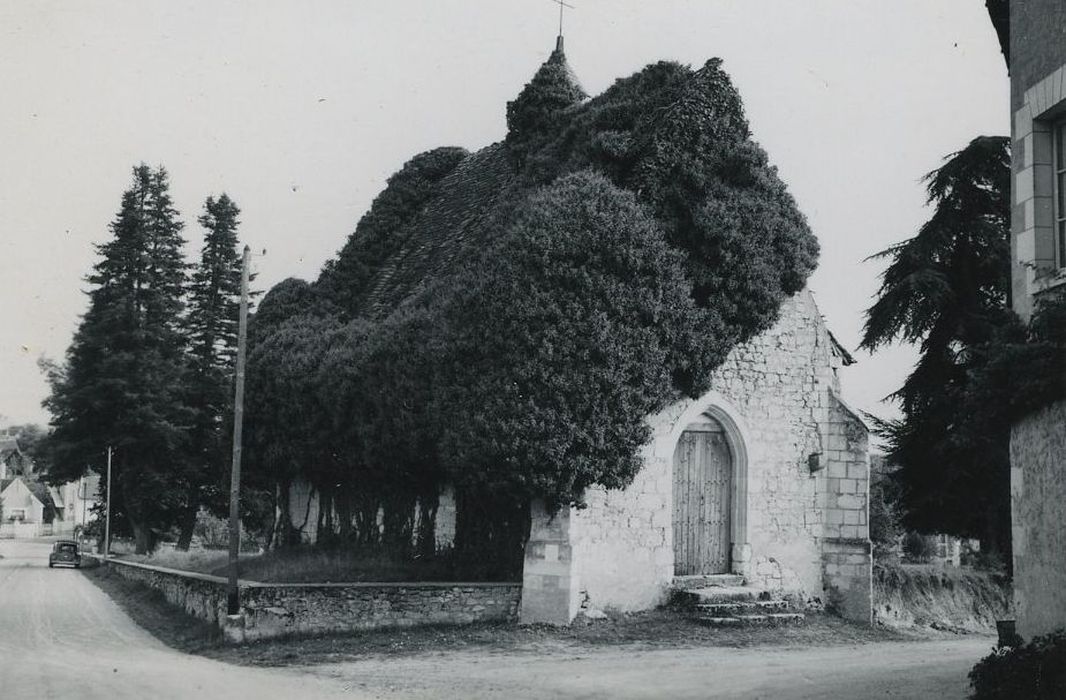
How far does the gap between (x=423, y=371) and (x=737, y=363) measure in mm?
5476

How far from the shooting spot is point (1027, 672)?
8.28 m

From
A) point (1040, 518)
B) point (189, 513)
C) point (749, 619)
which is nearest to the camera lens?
point (1040, 518)

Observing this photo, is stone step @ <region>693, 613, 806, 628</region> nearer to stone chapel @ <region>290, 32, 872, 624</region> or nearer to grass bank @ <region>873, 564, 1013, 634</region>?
stone chapel @ <region>290, 32, 872, 624</region>

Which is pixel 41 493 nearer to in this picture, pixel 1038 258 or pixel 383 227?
pixel 383 227

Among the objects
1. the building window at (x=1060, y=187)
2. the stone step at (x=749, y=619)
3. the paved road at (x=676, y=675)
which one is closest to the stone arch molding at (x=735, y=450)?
the stone step at (x=749, y=619)

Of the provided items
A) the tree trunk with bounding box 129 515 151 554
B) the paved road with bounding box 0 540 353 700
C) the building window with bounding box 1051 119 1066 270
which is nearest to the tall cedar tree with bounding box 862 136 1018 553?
the building window with bounding box 1051 119 1066 270

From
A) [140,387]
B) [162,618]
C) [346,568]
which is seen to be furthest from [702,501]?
[140,387]

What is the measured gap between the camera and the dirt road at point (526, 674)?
11.3 metres

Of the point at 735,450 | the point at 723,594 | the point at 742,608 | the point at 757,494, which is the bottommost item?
the point at 742,608

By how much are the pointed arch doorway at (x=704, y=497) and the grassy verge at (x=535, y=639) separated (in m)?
1.52

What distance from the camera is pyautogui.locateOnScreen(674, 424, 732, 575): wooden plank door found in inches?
706

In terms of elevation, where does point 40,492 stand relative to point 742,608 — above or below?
below

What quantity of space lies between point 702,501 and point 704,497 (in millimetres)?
79

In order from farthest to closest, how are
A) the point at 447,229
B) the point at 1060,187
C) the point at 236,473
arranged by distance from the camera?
the point at 447,229
the point at 236,473
the point at 1060,187
